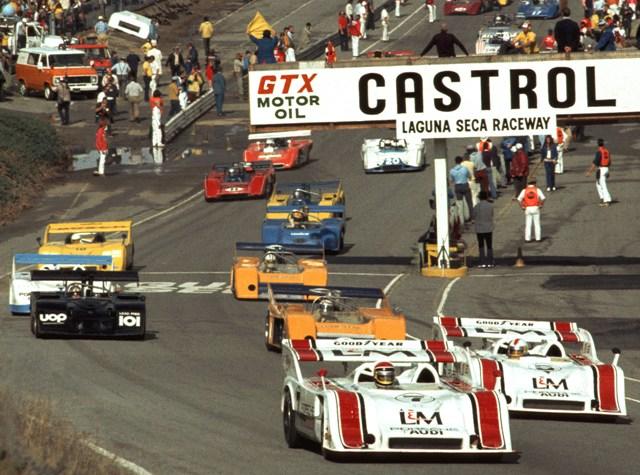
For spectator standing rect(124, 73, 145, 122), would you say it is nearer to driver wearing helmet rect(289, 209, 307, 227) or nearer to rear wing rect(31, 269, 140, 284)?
driver wearing helmet rect(289, 209, 307, 227)

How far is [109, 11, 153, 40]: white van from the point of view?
70.7 meters

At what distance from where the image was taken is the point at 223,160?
167 feet

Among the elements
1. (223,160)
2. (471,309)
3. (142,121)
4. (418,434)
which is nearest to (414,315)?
(471,309)

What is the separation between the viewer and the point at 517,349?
20172 mm

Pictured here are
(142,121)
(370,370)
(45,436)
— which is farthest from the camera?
(142,121)

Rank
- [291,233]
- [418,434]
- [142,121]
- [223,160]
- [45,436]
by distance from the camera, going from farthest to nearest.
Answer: [142,121], [223,160], [291,233], [418,434], [45,436]

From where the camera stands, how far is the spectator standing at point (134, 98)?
55.7m

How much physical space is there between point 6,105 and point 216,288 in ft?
93.9

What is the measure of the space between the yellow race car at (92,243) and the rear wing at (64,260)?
6.51ft

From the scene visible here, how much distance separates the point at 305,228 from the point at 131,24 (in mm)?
36855

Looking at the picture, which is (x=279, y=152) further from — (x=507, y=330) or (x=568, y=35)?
(x=507, y=330)

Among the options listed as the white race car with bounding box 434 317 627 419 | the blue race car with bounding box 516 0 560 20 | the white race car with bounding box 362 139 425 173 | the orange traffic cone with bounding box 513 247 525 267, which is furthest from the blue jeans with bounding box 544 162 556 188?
the blue race car with bounding box 516 0 560 20

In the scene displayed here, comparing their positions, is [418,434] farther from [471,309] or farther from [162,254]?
[162,254]

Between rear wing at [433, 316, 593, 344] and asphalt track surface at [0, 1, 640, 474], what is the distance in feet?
4.09
